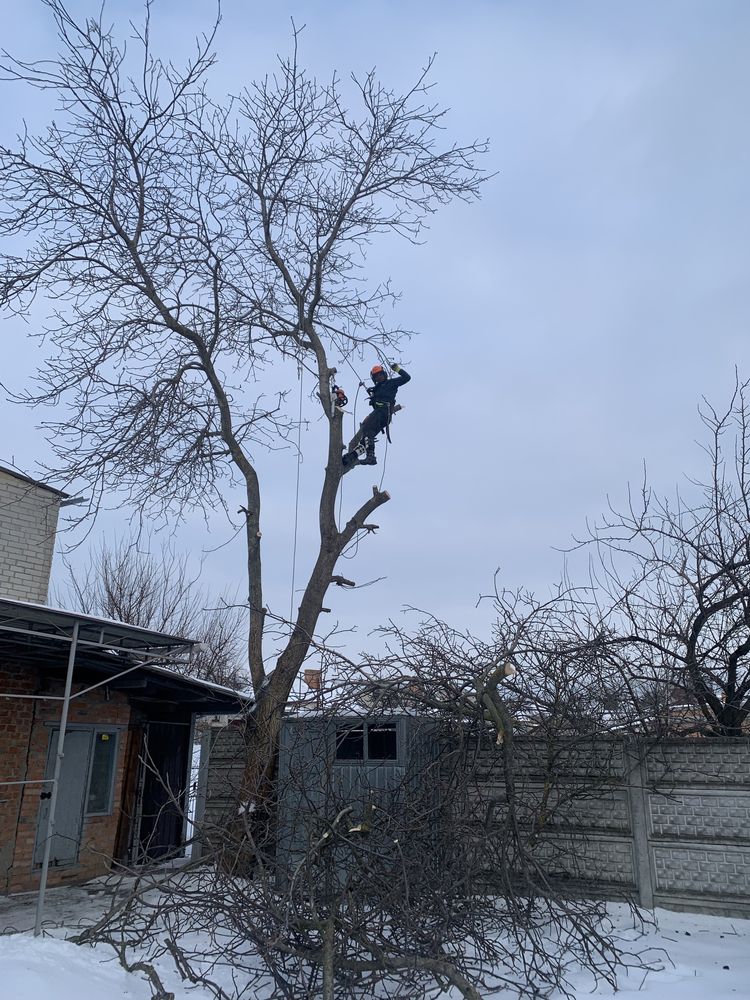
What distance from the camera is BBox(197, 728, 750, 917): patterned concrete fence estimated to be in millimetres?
6445

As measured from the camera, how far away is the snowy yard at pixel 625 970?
15.4 ft

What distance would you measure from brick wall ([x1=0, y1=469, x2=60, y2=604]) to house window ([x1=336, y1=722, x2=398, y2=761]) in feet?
20.1

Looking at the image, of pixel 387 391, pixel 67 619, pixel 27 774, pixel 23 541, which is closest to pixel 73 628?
pixel 67 619

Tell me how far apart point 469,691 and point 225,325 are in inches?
258

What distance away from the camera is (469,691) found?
6.50 metres

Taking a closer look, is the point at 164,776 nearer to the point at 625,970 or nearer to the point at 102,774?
the point at 102,774

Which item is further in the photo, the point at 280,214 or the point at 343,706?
the point at 280,214

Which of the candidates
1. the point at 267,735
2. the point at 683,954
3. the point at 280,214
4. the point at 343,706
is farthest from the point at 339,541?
the point at 683,954

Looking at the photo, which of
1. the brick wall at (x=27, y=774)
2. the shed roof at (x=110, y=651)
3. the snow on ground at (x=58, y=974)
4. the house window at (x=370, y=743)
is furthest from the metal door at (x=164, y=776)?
the snow on ground at (x=58, y=974)

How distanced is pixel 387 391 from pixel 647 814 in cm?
597

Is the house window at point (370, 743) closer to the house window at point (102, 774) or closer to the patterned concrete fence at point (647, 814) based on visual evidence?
the patterned concrete fence at point (647, 814)

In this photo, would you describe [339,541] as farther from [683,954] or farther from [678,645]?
[683,954]

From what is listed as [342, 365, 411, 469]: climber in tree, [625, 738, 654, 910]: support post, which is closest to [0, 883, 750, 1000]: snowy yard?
[625, 738, 654, 910]: support post

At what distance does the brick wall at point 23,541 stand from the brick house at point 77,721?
0.02 m
